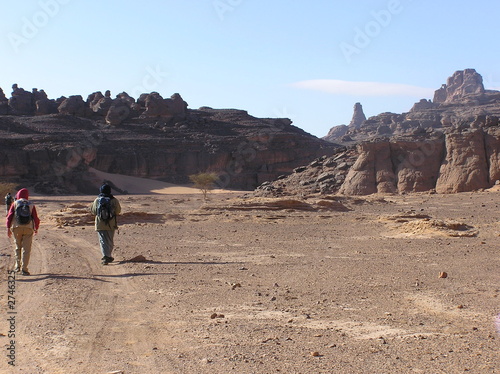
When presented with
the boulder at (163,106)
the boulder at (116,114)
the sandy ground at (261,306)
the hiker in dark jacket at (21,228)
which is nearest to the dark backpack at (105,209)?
the sandy ground at (261,306)

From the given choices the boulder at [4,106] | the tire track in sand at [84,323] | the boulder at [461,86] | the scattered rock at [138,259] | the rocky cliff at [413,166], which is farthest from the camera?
the boulder at [461,86]

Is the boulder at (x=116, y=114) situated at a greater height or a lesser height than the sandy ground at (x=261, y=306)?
greater

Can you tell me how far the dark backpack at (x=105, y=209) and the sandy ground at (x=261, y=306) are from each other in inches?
35.2

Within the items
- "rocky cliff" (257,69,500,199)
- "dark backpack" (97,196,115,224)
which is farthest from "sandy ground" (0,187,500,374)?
"rocky cliff" (257,69,500,199)

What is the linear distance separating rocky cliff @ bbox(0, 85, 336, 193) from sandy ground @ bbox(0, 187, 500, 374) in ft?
158

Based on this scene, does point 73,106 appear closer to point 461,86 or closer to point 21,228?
point 21,228

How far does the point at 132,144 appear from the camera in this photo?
2977 inches

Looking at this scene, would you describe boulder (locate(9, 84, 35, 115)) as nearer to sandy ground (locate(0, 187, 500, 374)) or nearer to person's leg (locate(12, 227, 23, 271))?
sandy ground (locate(0, 187, 500, 374))

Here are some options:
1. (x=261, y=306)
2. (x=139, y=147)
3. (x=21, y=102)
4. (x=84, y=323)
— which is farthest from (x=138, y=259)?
(x=21, y=102)

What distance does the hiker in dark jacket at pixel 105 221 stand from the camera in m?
11.7

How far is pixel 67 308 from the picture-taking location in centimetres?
747

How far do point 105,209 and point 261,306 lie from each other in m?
5.16

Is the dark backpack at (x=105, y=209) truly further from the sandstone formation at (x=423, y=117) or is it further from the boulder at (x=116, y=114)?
the sandstone formation at (x=423, y=117)

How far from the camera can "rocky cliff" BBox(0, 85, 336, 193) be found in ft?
214
